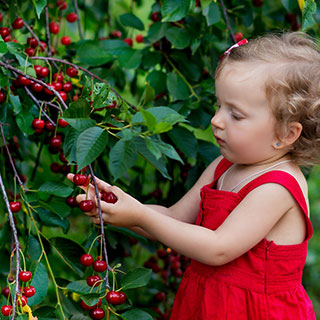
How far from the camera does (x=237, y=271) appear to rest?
143 cm

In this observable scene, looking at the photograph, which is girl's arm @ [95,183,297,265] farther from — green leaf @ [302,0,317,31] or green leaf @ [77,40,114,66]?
green leaf @ [77,40,114,66]

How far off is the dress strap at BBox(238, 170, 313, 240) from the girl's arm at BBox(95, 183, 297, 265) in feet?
0.04

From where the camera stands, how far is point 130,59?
6.61 ft

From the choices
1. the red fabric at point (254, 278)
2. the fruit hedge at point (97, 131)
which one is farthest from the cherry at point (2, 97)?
the red fabric at point (254, 278)

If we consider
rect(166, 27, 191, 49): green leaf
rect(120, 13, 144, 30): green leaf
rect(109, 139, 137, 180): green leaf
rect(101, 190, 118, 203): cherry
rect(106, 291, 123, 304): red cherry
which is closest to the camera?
rect(109, 139, 137, 180): green leaf

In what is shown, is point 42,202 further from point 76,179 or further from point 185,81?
point 185,81

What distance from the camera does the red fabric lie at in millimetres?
1413

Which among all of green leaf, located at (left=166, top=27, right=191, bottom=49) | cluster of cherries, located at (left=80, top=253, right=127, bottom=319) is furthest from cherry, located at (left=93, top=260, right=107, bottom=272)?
green leaf, located at (left=166, top=27, right=191, bottom=49)

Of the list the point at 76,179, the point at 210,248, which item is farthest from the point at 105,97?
the point at 210,248

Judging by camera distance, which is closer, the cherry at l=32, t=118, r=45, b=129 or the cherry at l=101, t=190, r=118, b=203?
the cherry at l=101, t=190, r=118, b=203

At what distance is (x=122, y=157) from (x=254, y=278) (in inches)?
21.4

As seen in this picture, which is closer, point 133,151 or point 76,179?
point 133,151

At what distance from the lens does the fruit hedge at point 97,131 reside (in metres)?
1.20

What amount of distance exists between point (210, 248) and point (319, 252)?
8.19 ft
